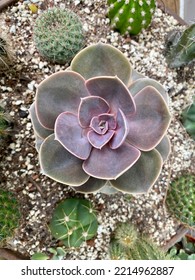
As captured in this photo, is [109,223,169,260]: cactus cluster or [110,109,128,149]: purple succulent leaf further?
[109,223,169,260]: cactus cluster

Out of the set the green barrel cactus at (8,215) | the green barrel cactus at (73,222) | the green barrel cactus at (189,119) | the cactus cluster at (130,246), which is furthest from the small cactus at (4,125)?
the green barrel cactus at (189,119)

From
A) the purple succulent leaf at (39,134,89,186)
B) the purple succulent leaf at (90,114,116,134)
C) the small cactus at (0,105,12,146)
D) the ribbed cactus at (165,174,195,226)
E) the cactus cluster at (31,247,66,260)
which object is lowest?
the cactus cluster at (31,247,66,260)

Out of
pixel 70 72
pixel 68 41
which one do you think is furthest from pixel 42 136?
pixel 68 41

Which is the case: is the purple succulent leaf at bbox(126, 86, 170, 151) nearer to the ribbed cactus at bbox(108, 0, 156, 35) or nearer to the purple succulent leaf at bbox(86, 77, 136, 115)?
the purple succulent leaf at bbox(86, 77, 136, 115)

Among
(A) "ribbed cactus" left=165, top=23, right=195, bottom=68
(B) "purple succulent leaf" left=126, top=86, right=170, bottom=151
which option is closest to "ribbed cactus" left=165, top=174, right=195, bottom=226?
(A) "ribbed cactus" left=165, top=23, right=195, bottom=68

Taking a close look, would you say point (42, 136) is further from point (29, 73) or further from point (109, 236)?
point (109, 236)

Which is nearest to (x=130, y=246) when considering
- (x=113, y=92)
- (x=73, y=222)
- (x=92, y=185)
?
(x=73, y=222)
